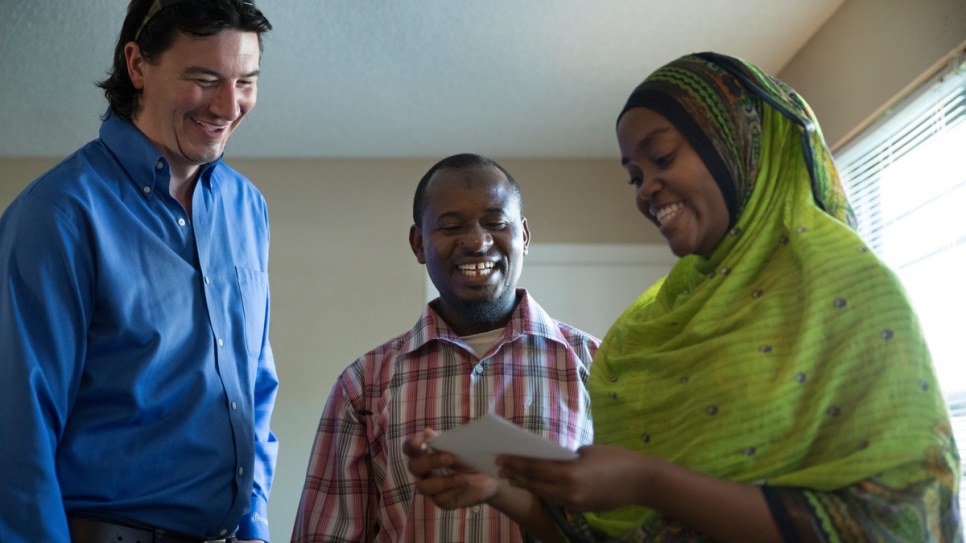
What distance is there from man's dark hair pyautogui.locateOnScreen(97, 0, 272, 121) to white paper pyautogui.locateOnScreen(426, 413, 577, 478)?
3.83 ft

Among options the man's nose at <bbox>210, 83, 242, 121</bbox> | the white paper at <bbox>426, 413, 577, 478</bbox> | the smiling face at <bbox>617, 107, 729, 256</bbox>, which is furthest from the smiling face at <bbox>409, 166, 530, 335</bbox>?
the white paper at <bbox>426, 413, 577, 478</bbox>

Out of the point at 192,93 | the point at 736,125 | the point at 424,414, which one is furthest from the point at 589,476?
the point at 192,93

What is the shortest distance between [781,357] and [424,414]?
2.84ft

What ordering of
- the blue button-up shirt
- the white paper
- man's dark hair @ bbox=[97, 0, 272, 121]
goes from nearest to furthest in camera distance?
the white paper, the blue button-up shirt, man's dark hair @ bbox=[97, 0, 272, 121]

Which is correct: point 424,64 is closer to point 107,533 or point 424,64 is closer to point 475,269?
point 475,269

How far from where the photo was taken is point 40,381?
61.8 inches

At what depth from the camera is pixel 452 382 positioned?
188 centimetres

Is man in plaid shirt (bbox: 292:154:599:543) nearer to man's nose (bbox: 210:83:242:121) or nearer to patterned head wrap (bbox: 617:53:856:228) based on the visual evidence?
man's nose (bbox: 210:83:242:121)

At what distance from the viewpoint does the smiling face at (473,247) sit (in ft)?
6.52

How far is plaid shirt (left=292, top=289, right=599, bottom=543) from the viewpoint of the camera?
173 cm

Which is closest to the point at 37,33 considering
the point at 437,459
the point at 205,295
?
the point at 205,295

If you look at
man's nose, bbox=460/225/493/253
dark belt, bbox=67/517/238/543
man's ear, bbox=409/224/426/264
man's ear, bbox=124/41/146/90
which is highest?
man's ear, bbox=124/41/146/90

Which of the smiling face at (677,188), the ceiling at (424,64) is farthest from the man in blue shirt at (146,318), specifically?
the ceiling at (424,64)

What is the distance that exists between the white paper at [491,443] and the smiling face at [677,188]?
42 cm
